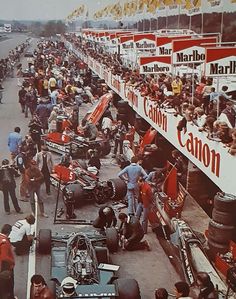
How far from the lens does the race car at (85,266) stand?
5.94m

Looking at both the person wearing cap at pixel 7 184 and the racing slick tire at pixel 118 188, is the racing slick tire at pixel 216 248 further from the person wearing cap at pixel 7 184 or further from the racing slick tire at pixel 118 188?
the person wearing cap at pixel 7 184

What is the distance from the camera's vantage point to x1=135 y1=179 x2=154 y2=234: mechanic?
7.97 m

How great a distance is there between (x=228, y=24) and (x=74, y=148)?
13.8ft

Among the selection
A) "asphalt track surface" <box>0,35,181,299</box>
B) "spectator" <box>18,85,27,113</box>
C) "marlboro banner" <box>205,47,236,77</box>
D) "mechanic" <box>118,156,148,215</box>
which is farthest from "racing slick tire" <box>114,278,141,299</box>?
"spectator" <box>18,85,27,113</box>

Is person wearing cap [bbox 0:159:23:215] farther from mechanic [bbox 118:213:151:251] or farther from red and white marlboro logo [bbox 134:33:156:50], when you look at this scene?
red and white marlboro logo [bbox 134:33:156:50]

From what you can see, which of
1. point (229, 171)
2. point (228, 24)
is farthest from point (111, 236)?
point (228, 24)

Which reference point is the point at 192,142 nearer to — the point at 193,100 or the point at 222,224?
the point at 193,100

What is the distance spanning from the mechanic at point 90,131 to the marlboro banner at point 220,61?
303 centimetres

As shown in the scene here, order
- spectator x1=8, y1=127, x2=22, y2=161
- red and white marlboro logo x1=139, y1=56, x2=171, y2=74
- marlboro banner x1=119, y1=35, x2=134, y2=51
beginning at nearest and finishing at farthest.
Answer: spectator x1=8, y1=127, x2=22, y2=161 < red and white marlboro logo x1=139, y1=56, x2=171, y2=74 < marlboro banner x1=119, y1=35, x2=134, y2=51

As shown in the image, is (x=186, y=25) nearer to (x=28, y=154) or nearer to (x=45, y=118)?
(x=45, y=118)

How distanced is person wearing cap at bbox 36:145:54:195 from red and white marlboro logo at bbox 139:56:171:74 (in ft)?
9.65

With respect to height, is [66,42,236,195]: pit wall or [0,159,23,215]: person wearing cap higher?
[66,42,236,195]: pit wall

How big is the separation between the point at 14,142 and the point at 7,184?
63 cm

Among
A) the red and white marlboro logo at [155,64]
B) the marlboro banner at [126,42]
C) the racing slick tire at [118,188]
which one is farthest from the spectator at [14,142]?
the marlboro banner at [126,42]
